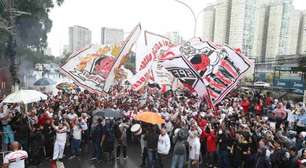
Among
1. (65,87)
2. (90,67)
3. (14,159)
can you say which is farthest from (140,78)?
(14,159)

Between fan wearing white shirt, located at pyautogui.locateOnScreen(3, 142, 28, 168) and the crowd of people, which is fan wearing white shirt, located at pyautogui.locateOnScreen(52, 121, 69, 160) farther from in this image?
fan wearing white shirt, located at pyautogui.locateOnScreen(3, 142, 28, 168)

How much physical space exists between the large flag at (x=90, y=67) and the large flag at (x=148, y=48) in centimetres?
115

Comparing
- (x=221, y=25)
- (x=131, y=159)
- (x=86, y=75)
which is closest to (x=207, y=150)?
(x=131, y=159)

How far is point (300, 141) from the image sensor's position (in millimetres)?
8898

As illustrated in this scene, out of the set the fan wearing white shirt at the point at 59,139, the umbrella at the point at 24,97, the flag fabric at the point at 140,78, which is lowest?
the fan wearing white shirt at the point at 59,139

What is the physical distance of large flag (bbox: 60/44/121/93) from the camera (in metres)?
12.3

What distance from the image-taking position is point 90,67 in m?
12.7

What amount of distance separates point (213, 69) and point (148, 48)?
4.11 meters

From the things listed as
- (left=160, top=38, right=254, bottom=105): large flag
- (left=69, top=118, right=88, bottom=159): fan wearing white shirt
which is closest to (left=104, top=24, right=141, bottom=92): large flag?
(left=160, top=38, right=254, bottom=105): large flag

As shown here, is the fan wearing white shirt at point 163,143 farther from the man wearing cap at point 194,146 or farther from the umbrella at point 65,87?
the umbrella at point 65,87

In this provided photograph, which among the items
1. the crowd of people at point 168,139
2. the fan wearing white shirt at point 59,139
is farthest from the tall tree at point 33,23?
the fan wearing white shirt at point 59,139

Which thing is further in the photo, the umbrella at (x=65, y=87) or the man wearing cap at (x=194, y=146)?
the umbrella at (x=65, y=87)

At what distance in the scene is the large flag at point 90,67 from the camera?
1231 centimetres

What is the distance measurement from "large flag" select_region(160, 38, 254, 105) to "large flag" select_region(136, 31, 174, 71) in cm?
269
